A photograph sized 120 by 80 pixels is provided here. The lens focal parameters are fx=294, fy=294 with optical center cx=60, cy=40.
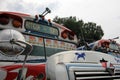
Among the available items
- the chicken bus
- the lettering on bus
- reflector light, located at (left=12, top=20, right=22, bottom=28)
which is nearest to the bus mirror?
the chicken bus

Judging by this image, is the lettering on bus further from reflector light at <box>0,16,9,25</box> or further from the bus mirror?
the bus mirror

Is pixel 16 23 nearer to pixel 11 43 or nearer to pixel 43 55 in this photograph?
pixel 43 55

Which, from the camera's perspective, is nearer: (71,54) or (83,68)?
(83,68)

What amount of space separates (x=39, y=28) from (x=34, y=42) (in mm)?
368

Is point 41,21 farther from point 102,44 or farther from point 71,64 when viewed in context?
point 102,44

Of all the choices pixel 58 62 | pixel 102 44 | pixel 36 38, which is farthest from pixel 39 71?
pixel 102 44

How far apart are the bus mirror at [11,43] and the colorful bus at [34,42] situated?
0.03m

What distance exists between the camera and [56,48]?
576cm

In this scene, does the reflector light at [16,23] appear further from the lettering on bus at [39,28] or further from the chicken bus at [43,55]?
the lettering on bus at [39,28]

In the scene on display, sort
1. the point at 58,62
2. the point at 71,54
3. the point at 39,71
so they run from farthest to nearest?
the point at 39,71 < the point at 71,54 < the point at 58,62

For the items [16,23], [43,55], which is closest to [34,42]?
[43,55]

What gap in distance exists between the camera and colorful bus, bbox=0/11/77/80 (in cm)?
460

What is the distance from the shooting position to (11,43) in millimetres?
3463

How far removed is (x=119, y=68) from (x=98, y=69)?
505 millimetres
